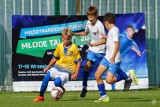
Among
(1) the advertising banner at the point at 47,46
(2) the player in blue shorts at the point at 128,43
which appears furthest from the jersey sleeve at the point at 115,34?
(2) the player in blue shorts at the point at 128,43

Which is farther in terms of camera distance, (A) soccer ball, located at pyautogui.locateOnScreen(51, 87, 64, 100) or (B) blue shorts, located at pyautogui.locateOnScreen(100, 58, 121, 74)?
(A) soccer ball, located at pyautogui.locateOnScreen(51, 87, 64, 100)

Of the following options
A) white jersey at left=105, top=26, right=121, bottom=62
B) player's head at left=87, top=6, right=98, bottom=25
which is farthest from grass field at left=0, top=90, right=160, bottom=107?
player's head at left=87, top=6, right=98, bottom=25

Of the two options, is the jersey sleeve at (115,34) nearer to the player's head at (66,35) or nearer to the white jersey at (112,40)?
the white jersey at (112,40)

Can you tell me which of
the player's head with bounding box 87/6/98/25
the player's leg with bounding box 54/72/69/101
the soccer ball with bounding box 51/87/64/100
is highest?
the player's head with bounding box 87/6/98/25

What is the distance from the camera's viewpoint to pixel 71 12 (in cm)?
2098

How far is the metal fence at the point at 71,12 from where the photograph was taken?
20188mm

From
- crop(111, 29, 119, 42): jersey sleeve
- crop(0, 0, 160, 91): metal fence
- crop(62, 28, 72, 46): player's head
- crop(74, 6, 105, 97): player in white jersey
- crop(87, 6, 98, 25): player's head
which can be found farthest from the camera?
crop(0, 0, 160, 91): metal fence

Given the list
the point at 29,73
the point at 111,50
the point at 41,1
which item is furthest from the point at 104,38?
the point at 41,1

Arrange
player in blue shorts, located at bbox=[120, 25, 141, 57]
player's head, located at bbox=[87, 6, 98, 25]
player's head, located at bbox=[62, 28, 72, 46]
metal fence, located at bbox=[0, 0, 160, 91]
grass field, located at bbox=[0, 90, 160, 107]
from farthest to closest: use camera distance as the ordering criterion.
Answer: metal fence, located at bbox=[0, 0, 160, 91] → player in blue shorts, located at bbox=[120, 25, 141, 57] → player's head, located at bbox=[87, 6, 98, 25] → player's head, located at bbox=[62, 28, 72, 46] → grass field, located at bbox=[0, 90, 160, 107]

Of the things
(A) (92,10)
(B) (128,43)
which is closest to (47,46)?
(B) (128,43)

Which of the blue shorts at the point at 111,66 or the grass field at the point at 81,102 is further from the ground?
the blue shorts at the point at 111,66

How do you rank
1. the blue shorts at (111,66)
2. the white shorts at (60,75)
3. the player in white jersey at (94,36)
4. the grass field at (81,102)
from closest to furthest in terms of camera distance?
the grass field at (81,102), the blue shorts at (111,66), the white shorts at (60,75), the player in white jersey at (94,36)

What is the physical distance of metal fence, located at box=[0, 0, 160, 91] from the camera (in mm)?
20188

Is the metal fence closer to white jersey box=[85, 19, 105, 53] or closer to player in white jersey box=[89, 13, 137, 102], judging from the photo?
white jersey box=[85, 19, 105, 53]
